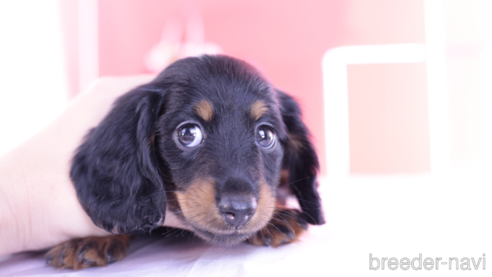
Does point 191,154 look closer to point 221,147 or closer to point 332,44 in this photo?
point 221,147

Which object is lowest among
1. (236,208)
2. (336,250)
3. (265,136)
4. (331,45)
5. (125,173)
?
(336,250)

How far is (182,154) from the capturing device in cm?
156

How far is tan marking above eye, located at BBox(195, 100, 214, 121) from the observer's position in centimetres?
152

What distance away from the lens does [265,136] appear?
166 cm

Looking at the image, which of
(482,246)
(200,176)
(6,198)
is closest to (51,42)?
(6,198)

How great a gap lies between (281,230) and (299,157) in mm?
395

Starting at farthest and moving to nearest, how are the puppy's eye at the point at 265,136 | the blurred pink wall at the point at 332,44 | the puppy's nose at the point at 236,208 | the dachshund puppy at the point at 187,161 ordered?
the blurred pink wall at the point at 332,44
the puppy's eye at the point at 265,136
the dachshund puppy at the point at 187,161
the puppy's nose at the point at 236,208

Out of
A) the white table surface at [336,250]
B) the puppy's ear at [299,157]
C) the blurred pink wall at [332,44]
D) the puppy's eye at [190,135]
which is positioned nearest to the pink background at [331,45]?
the blurred pink wall at [332,44]

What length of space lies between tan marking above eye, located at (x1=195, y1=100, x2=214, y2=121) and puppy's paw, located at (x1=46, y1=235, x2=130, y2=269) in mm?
648

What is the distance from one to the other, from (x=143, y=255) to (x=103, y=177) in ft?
1.25

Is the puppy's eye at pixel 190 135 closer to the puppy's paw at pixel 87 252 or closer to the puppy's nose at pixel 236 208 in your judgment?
the puppy's nose at pixel 236 208

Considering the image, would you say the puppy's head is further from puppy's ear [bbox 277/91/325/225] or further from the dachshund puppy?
puppy's ear [bbox 277/91/325/225]

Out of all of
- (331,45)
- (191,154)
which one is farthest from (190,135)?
(331,45)

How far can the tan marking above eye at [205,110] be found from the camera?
1524mm
